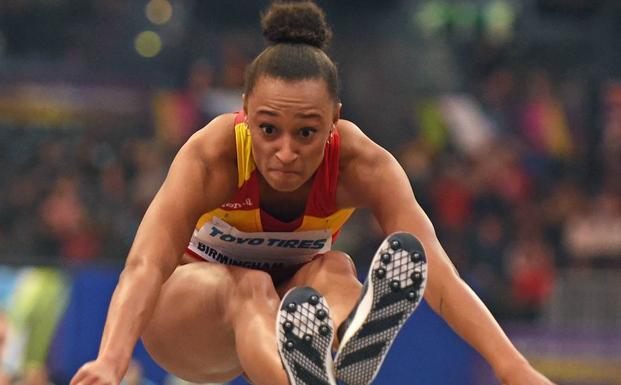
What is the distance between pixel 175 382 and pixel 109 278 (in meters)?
0.79

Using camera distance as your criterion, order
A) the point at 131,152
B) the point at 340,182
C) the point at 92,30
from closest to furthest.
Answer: the point at 340,182 → the point at 131,152 → the point at 92,30

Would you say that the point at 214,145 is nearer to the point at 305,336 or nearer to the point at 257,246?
the point at 257,246

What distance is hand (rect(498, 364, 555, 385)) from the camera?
3656mm

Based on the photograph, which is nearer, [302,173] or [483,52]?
[302,173]

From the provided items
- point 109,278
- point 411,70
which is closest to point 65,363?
point 109,278

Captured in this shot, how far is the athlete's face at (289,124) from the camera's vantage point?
3.78 meters

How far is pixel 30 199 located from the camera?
9008 millimetres

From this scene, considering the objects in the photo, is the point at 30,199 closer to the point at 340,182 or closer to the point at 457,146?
the point at 457,146

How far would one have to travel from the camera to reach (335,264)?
4234mm

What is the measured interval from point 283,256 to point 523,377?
3.83 feet

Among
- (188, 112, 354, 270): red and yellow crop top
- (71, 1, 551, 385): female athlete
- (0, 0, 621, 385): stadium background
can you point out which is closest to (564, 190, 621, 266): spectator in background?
(0, 0, 621, 385): stadium background

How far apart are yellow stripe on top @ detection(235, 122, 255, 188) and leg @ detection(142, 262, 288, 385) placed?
35 centimetres

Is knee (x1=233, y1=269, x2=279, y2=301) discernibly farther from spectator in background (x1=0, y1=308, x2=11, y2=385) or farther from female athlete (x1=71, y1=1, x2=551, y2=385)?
spectator in background (x1=0, y1=308, x2=11, y2=385)

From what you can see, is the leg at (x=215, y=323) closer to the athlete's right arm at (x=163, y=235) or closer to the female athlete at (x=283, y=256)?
the female athlete at (x=283, y=256)
